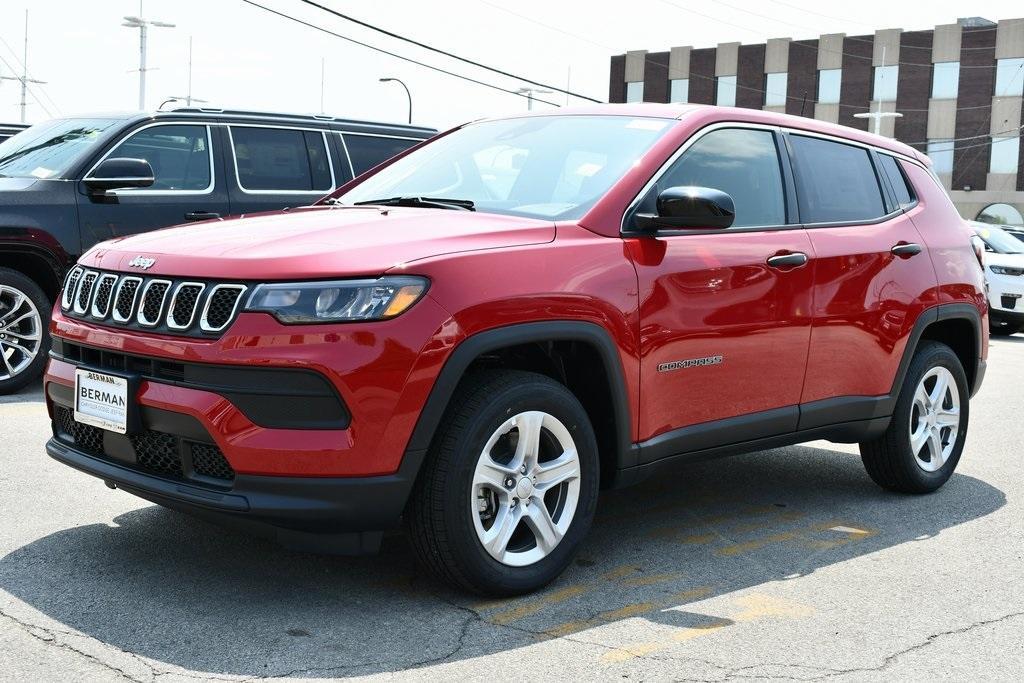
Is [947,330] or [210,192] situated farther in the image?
[210,192]

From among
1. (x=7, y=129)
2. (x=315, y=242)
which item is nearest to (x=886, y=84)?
(x=7, y=129)

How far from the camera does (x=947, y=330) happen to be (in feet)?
21.8

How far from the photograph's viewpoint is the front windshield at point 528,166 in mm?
4859

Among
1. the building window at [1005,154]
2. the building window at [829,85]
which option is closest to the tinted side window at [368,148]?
the building window at [1005,154]

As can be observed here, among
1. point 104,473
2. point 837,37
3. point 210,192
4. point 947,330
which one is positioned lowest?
point 104,473

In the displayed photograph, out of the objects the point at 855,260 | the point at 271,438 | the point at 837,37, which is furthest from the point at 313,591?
the point at 837,37

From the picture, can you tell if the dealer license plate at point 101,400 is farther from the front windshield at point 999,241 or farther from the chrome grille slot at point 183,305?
the front windshield at point 999,241

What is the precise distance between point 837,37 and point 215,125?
177 ft

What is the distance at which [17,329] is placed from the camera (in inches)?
331

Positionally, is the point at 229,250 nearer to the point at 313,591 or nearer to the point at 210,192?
the point at 313,591

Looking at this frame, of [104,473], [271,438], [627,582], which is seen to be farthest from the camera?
[627,582]

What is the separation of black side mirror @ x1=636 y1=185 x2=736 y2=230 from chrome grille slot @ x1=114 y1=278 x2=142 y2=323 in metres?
1.85

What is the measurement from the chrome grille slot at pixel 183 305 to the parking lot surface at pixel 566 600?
3.17ft

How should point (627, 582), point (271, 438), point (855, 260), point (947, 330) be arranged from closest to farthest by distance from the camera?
point (271, 438) → point (627, 582) → point (855, 260) → point (947, 330)
